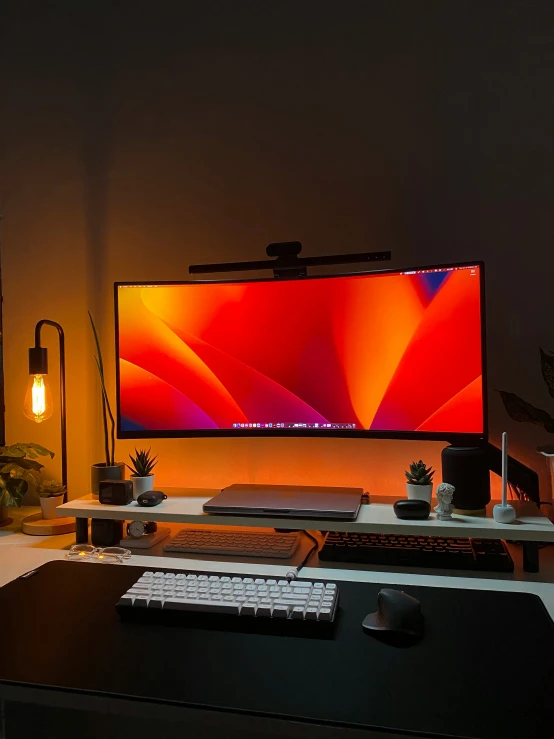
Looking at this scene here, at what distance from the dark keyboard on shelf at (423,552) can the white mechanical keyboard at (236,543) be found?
0.09 metres

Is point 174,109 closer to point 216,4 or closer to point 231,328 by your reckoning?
point 216,4

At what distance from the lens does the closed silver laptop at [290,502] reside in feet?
3.78

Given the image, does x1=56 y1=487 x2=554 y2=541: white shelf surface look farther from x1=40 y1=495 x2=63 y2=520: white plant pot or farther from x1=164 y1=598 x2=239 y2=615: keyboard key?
x1=164 y1=598 x2=239 y2=615: keyboard key

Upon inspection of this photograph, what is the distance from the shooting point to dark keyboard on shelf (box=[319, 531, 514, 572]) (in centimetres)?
108

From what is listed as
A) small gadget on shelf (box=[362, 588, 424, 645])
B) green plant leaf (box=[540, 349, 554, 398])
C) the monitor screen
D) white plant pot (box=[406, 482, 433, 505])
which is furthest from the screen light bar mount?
small gadget on shelf (box=[362, 588, 424, 645])

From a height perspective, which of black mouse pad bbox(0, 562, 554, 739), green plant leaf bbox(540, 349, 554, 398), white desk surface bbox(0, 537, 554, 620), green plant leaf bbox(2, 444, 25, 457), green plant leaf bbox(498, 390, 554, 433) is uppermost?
green plant leaf bbox(540, 349, 554, 398)

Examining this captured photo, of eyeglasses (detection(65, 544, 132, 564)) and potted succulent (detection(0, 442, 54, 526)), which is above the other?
potted succulent (detection(0, 442, 54, 526))

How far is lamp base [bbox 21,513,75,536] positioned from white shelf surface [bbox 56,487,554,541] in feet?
0.29

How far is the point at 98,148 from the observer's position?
5.50 feet

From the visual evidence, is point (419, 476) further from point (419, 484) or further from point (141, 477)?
point (141, 477)

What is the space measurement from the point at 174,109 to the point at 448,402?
1.14m

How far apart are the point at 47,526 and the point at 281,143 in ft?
3.81

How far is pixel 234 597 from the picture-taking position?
0.88 metres

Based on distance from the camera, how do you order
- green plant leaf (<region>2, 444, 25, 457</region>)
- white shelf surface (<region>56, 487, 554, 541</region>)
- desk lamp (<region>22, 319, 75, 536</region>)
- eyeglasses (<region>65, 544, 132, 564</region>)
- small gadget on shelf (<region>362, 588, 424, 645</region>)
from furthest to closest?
green plant leaf (<region>2, 444, 25, 457</region>) < desk lamp (<region>22, 319, 75, 536</region>) < eyeglasses (<region>65, 544, 132, 564</region>) < white shelf surface (<region>56, 487, 554, 541</region>) < small gadget on shelf (<region>362, 588, 424, 645</region>)
